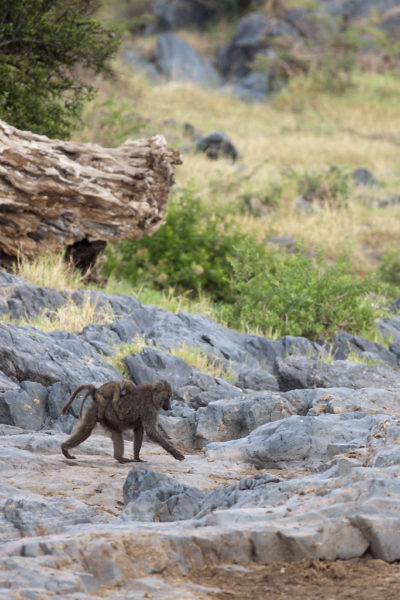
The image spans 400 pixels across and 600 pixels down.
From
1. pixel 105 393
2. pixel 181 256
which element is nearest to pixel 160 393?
pixel 105 393

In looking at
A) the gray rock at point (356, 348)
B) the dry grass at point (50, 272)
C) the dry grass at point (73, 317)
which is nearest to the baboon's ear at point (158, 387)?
the dry grass at point (73, 317)

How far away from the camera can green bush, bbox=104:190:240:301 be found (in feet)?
43.5

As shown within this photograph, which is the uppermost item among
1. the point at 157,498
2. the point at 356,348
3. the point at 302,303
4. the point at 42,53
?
the point at 42,53

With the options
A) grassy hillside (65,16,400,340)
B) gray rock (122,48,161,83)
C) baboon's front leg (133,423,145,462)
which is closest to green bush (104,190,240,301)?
grassy hillside (65,16,400,340)

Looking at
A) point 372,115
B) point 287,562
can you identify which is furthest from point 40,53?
point 372,115

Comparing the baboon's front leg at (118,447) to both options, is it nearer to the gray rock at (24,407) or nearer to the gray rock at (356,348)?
the gray rock at (24,407)

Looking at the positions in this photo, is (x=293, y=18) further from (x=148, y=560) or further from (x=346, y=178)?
(x=148, y=560)

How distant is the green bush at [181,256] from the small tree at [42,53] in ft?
7.37

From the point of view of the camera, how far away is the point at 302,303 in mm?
11094

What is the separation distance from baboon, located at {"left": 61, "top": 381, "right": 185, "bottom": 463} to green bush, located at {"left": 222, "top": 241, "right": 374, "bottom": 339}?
16.0 feet

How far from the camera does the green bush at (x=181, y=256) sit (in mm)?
13273

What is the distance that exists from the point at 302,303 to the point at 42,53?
20.1 ft

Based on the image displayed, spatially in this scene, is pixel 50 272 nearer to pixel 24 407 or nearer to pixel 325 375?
pixel 325 375

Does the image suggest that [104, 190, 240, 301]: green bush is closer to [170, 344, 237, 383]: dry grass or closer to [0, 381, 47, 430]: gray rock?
[170, 344, 237, 383]: dry grass
